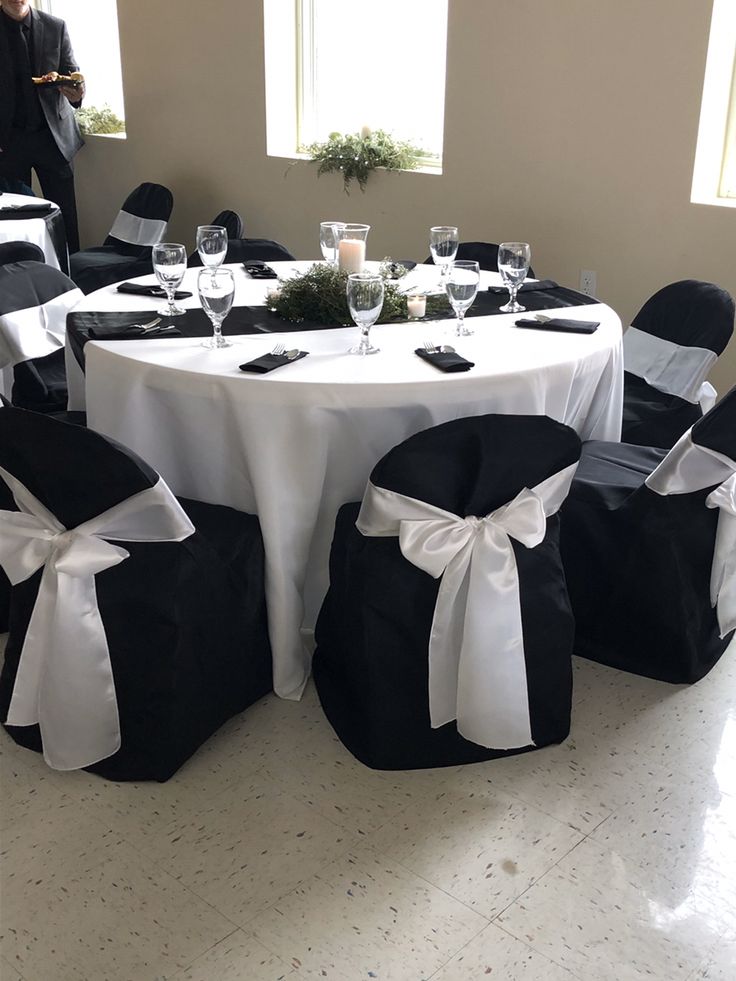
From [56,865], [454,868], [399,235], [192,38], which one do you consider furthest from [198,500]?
[192,38]

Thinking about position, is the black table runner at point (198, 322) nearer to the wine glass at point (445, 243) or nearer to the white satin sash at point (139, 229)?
the wine glass at point (445, 243)

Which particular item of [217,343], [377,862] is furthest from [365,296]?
[377,862]

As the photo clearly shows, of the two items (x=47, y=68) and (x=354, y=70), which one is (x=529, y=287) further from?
(x=47, y=68)

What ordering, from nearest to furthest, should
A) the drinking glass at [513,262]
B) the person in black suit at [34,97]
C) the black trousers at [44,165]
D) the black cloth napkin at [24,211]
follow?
the drinking glass at [513,262], the black cloth napkin at [24,211], the person in black suit at [34,97], the black trousers at [44,165]

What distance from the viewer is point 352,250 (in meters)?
2.61

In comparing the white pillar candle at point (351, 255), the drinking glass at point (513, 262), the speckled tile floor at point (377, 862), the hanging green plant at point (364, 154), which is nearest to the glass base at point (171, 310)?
the white pillar candle at point (351, 255)

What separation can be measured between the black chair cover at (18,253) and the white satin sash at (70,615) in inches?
67.4

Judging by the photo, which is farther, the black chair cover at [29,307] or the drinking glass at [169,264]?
the black chair cover at [29,307]

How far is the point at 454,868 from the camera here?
5.85 feet

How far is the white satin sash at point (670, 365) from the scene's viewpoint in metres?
2.85

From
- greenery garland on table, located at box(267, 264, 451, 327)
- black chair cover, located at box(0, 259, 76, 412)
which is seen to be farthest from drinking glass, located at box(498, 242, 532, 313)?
black chair cover, located at box(0, 259, 76, 412)

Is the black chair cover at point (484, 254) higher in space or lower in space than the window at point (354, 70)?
lower

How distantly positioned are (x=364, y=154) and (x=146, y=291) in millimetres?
2231

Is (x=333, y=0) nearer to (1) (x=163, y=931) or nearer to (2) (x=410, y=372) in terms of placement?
(2) (x=410, y=372)
